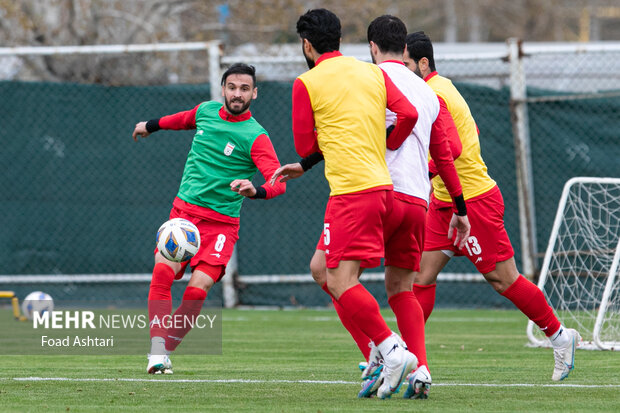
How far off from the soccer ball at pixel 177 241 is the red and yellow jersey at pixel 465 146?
1.90 meters

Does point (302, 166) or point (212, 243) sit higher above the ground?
point (302, 166)

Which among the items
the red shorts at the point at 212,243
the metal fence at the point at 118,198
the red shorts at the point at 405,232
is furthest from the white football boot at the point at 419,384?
the metal fence at the point at 118,198

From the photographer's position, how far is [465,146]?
23.4 feet

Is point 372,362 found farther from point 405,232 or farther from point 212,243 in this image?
point 212,243

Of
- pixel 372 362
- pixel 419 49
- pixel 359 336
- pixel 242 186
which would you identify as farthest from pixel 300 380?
pixel 419 49

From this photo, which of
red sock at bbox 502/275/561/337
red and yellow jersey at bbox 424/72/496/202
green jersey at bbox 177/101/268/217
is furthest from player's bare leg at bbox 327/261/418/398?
green jersey at bbox 177/101/268/217

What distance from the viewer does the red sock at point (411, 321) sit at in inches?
232

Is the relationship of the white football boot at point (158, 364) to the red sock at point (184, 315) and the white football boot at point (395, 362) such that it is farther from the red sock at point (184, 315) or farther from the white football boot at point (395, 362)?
the white football boot at point (395, 362)

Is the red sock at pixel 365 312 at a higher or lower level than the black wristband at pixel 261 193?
lower

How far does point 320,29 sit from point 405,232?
4.06ft

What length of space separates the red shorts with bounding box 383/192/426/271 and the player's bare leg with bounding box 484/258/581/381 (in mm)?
1283

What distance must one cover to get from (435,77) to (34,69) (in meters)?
12.0

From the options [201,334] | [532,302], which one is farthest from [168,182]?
[532,302]

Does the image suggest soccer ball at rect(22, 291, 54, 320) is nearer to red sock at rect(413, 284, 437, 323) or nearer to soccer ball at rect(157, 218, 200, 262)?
soccer ball at rect(157, 218, 200, 262)
